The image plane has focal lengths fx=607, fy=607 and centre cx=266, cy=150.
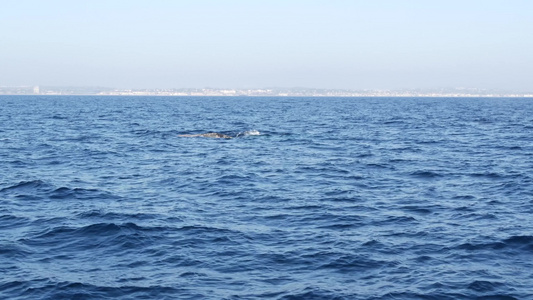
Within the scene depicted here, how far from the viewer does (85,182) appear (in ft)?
91.8

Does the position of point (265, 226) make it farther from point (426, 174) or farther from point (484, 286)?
point (426, 174)

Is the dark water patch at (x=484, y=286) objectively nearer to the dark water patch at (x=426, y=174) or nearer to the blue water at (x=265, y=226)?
the blue water at (x=265, y=226)

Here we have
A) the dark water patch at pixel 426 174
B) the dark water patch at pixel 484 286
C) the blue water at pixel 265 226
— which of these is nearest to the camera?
the dark water patch at pixel 484 286

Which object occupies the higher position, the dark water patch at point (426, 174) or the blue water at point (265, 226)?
the dark water patch at point (426, 174)

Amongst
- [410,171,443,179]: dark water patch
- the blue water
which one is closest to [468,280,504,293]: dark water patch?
the blue water

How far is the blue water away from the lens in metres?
14.3

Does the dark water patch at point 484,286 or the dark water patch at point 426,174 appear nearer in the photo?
the dark water patch at point 484,286

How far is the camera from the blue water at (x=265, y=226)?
14.3 meters

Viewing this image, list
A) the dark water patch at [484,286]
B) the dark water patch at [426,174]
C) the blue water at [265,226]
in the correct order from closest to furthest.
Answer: the dark water patch at [484,286], the blue water at [265,226], the dark water patch at [426,174]

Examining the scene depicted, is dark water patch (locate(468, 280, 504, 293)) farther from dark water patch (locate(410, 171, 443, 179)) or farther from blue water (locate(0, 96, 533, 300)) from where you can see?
dark water patch (locate(410, 171, 443, 179))

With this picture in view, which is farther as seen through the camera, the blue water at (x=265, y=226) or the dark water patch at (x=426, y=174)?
the dark water patch at (x=426, y=174)

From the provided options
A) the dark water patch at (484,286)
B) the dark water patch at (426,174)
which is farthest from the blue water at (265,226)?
the dark water patch at (426,174)

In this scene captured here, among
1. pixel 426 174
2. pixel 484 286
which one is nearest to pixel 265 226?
pixel 484 286

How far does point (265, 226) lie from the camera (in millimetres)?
19656
